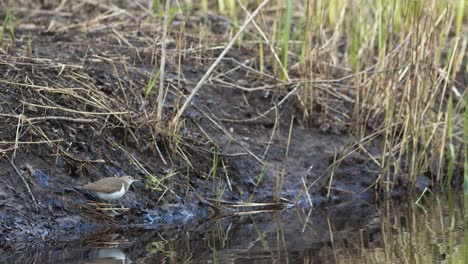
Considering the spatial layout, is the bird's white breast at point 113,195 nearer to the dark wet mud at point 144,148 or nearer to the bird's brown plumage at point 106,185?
the bird's brown plumage at point 106,185

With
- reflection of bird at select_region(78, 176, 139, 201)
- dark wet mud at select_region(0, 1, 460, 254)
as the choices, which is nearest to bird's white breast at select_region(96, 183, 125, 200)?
reflection of bird at select_region(78, 176, 139, 201)

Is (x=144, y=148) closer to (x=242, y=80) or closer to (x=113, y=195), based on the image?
(x=113, y=195)

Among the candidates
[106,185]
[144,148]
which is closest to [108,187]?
[106,185]

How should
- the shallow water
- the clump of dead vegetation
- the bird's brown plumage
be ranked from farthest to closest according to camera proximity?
the clump of dead vegetation < the bird's brown plumage < the shallow water

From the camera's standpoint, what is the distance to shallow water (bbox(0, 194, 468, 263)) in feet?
18.9

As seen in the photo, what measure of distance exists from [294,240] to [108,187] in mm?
1285

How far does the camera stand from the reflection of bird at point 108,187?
21.2ft

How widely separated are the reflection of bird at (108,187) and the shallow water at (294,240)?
9.8 inches

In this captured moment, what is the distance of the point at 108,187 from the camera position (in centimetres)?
647

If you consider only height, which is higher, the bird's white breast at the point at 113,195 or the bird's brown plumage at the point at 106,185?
the bird's brown plumage at the point at 106,185

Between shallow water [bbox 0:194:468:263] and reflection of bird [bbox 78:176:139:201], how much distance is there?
0.25 m

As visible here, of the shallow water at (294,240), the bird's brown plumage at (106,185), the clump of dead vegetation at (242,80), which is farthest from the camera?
the clump of dead vegetation at (242,80)

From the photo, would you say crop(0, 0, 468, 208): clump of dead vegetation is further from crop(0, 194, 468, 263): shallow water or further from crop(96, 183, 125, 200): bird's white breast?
crop(0, 194, 468, 263): shallow water

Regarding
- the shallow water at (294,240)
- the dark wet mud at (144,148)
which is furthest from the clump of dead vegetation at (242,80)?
the shallow water at (294,240)
